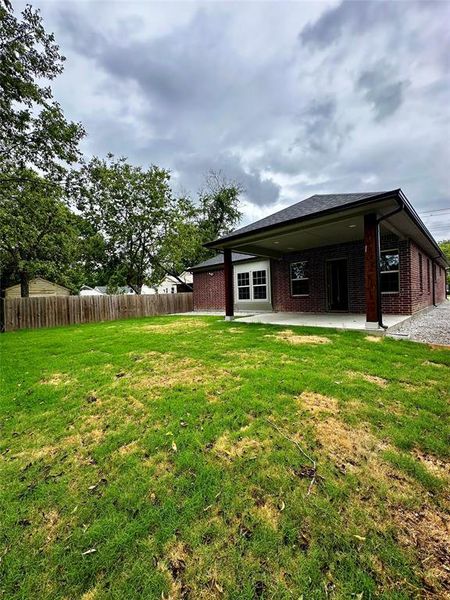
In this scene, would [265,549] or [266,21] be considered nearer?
[265,549]

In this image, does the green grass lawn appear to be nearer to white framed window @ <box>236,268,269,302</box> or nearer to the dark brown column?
the dark brown column

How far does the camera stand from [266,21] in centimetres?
749

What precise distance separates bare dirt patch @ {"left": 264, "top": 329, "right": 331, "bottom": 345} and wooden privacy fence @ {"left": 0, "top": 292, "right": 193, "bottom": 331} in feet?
33.0

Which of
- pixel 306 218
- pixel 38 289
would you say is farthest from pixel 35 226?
pixel 38 289

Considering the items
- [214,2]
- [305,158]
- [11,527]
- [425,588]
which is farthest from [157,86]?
[425,588]

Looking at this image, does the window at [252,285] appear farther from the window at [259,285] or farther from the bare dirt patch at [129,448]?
the bare dirt patch at [129,448]

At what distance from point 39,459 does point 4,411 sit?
1371 millimetres

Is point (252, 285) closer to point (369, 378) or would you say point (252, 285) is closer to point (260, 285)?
point (260, 285)

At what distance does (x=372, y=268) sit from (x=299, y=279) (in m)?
5.03

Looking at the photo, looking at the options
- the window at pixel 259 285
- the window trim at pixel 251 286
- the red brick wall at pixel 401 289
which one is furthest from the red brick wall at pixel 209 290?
the red brick wall at pixel 401 289

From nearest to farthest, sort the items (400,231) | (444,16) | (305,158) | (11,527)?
(11,527)
(444,16)
(400,231)
(305,158)

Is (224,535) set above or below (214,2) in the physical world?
below

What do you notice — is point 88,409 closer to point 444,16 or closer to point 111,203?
point 444,16

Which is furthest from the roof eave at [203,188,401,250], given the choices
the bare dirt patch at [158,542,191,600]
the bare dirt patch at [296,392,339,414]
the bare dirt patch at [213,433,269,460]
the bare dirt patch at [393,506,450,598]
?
the bare dirt patch at [158,542,191,600]
